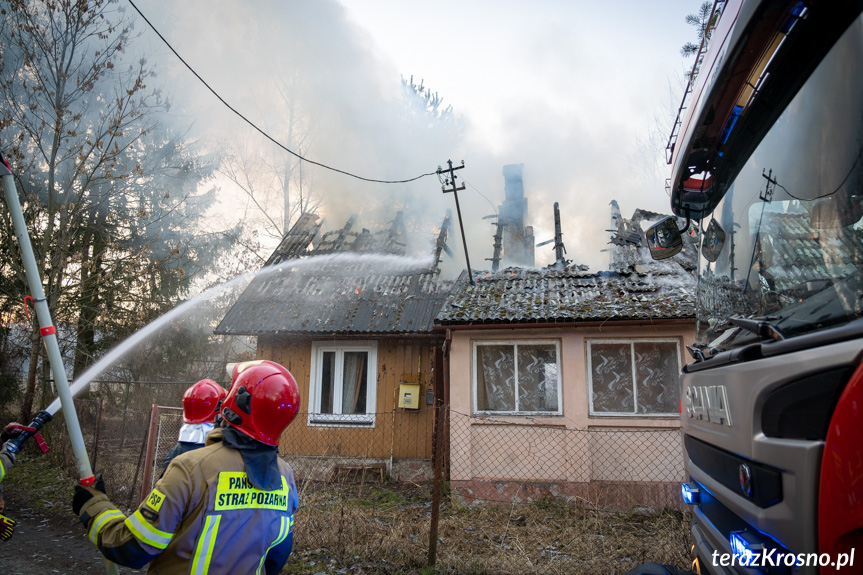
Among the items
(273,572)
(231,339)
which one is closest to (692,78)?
(273,572)

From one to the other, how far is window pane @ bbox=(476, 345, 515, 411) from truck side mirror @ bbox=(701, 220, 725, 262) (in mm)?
5792

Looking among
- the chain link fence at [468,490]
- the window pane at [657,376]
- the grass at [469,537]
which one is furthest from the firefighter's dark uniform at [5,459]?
the window pane at [657,376]

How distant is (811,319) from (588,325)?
6.62 m

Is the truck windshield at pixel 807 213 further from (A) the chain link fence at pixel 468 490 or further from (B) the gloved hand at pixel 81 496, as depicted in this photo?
(A) the chain link fence at pixel 468 490

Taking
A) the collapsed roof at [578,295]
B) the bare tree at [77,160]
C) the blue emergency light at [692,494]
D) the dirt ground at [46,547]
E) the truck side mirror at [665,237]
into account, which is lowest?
the dirt ground at [46,547]

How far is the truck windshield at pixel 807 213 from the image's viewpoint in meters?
1.51

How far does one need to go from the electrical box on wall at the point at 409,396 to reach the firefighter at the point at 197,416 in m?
6.04

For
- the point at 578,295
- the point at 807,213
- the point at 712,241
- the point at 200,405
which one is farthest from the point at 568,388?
the point at 807,213

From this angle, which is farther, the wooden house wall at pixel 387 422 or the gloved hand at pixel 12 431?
the wooden house wall at pixel 387 422

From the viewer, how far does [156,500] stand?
1.86 meters

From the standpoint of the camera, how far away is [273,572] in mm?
2307

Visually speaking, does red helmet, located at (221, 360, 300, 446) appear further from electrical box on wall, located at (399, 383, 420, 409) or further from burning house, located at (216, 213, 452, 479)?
electrical box on wall, located at (399, 383, 420, 409)

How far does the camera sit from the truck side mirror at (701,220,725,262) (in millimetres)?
2664

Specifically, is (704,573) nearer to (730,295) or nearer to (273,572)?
(730,295)
